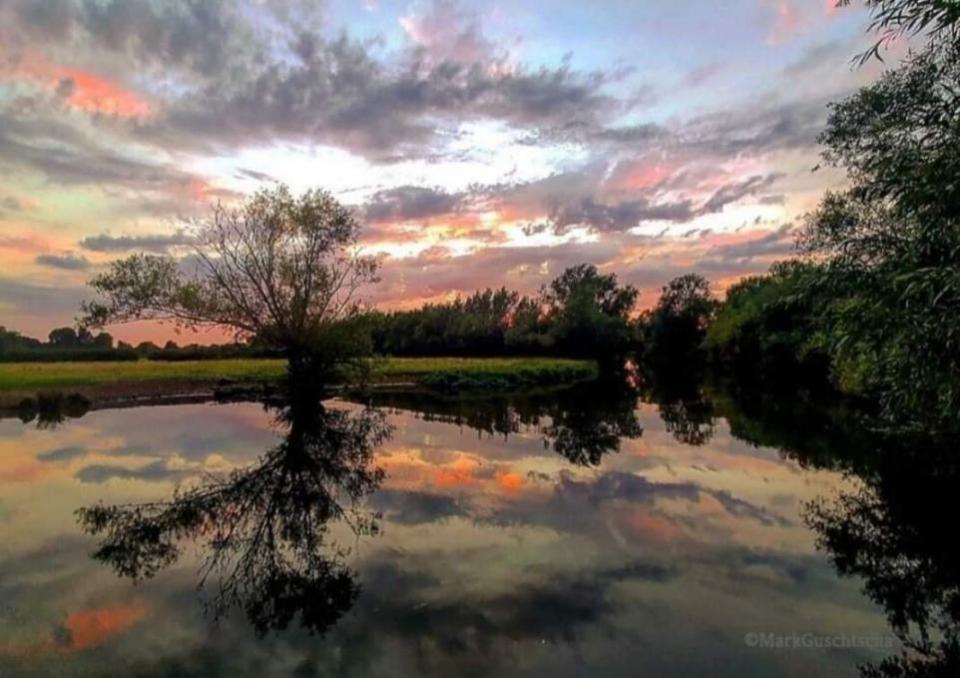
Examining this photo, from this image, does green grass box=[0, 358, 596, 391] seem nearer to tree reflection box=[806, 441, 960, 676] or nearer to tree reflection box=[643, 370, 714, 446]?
tree reflection box=[643, 370, 714, 446]

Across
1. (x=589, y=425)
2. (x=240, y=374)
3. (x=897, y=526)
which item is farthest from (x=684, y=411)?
(x=240, y=374)

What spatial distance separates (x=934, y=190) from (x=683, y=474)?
30.2ft

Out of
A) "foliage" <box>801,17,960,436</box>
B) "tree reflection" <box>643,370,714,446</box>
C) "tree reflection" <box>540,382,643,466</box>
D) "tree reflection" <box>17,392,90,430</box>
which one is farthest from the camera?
"tree reflection" <box>17,392,90,430</box>

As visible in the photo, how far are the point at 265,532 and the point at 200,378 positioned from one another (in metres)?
30.9

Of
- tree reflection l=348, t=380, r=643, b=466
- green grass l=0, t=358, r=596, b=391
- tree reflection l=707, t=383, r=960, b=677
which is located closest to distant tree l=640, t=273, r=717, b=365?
green grass l=0, t=358, r=596, b=391

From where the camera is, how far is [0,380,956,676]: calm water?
6.62 meters

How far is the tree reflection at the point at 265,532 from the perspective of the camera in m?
8.02

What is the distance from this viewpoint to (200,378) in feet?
126

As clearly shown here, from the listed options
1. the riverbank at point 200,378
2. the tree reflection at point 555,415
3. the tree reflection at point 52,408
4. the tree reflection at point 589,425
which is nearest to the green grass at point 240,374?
the riverbank at point 200,378

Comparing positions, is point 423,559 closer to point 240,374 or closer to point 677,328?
point 240,374

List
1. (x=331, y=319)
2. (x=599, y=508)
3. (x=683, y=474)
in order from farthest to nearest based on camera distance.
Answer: (x=331, y=319), (x=683, y=474), (x=599, y=508)

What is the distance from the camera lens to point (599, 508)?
1262 centimetres

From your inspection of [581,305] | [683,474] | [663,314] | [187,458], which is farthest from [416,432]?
[663,314]

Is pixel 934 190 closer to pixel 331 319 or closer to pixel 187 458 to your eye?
pixel 187 458
